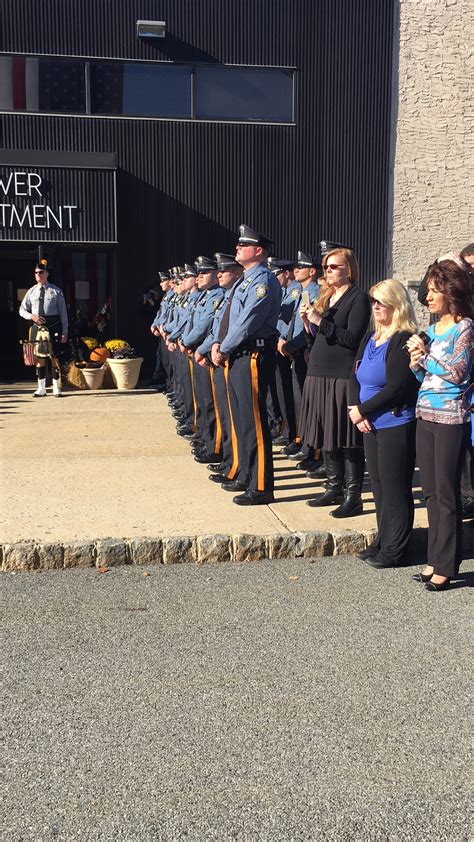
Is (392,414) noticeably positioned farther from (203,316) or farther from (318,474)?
(203,316)

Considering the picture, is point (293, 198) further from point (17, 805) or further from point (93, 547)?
point (17, 805)

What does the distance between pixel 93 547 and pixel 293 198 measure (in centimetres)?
1293

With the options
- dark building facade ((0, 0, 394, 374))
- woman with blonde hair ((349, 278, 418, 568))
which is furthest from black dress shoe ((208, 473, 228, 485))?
dark building facade ((0, 0, 394, 374))

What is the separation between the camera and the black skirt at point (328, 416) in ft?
20.4

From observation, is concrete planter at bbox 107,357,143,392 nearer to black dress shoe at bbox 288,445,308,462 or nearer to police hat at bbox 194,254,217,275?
police hat at bbox 194,254,217,275

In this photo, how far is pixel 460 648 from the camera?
398 cm

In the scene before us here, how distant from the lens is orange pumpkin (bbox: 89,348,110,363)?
14.9m

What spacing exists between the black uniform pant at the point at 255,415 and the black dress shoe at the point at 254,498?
38 millimetres

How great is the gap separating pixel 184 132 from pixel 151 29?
74.4 inches

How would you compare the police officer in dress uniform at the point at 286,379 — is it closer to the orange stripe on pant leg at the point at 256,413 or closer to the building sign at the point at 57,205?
the orange stripe on pant leg at the point at 256,413

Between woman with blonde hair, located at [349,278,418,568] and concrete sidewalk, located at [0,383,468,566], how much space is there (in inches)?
15.3

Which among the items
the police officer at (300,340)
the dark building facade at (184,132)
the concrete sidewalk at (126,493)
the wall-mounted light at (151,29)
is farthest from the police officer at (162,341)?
the wall-mounted light at (151,29)

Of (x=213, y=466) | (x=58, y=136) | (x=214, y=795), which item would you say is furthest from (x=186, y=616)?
(x=58, y=136)

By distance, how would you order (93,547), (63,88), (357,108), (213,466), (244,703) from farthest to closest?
(357,108) < (63,88) < (213,466) < (93,547) < (244,703)
